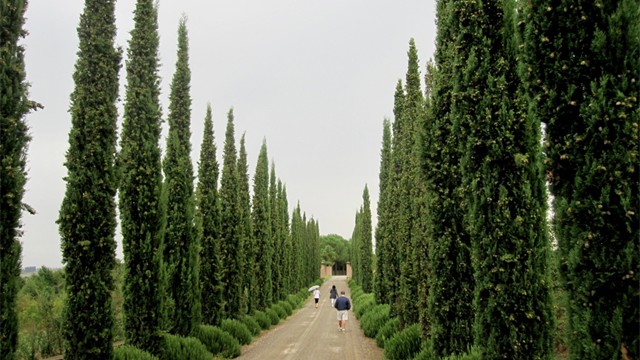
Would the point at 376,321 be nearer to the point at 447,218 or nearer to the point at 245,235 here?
the point at 245,235

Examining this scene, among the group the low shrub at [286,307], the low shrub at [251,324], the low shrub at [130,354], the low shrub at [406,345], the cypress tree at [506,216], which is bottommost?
the low shrub at [286,307]

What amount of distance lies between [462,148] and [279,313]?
22752mm

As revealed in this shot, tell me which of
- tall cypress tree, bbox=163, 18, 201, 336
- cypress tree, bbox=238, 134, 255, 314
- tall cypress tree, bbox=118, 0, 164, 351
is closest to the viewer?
tall cypress tree, bbox=118, 0, 164, 351

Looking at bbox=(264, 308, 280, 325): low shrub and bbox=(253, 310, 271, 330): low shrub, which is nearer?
bbox=(253, 310, 271, 330): low shrub

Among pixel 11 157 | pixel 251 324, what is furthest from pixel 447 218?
pixel 251 324

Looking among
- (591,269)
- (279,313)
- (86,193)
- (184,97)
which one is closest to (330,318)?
(279,313)

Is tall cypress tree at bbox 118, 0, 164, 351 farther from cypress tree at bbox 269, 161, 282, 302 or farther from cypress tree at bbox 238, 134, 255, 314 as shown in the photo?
cypress tree at bbox 269, 161, 282, 302

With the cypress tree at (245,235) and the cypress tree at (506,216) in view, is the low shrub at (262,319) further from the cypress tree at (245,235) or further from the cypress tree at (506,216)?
the cypress tree at (506,216)

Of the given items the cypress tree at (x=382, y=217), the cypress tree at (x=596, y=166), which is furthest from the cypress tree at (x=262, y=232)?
the cypress tree at (x=596, y=166)

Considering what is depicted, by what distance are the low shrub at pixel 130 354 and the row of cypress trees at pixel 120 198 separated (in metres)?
0.55

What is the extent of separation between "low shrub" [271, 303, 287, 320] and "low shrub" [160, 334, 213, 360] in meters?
14.7

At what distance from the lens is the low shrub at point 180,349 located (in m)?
12.5

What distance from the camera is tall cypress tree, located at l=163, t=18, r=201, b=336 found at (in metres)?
15.1

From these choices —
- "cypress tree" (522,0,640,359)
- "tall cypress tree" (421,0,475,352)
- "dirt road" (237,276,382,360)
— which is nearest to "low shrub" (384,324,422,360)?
"dirt road" (237,276,382,360)
